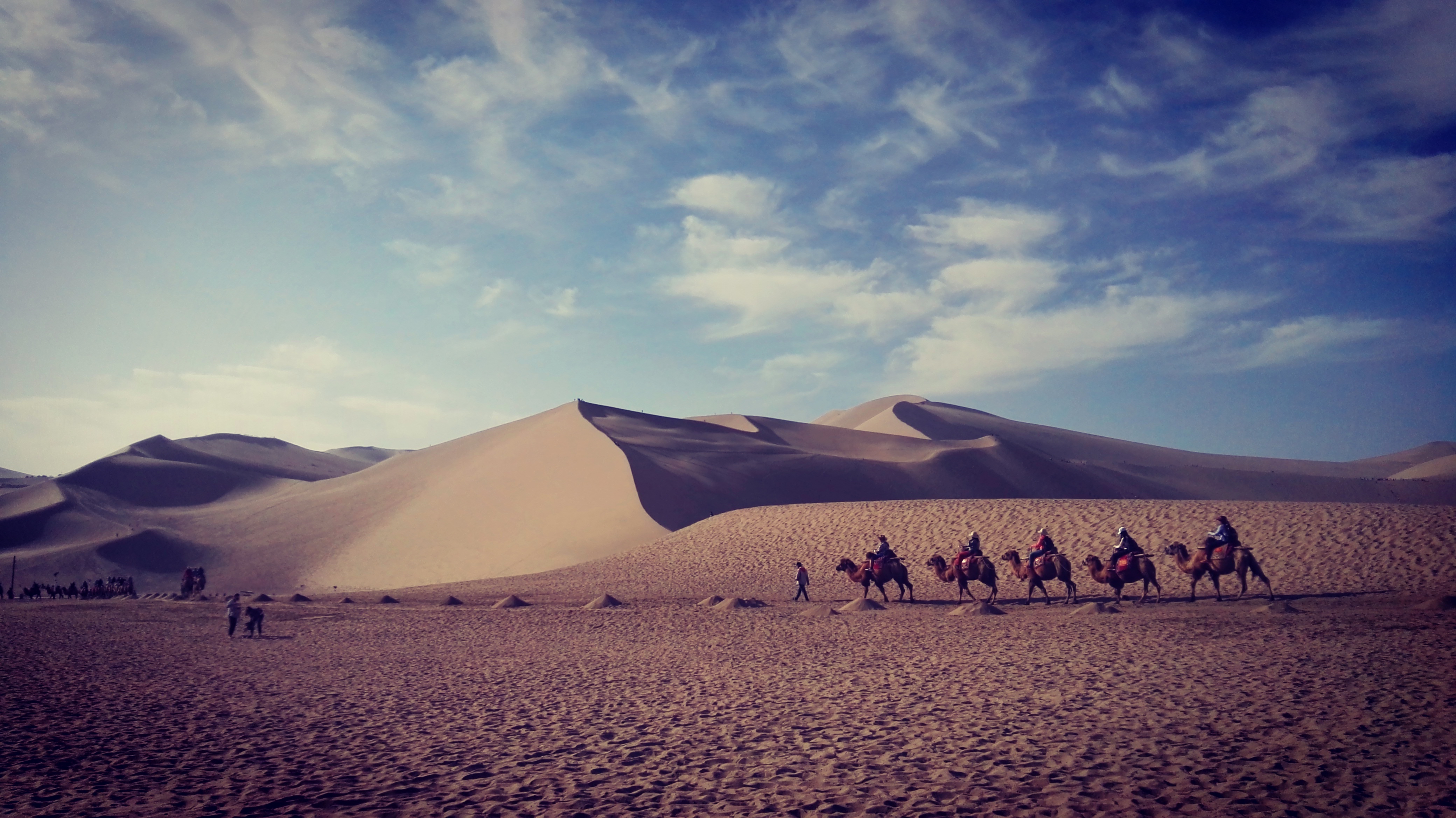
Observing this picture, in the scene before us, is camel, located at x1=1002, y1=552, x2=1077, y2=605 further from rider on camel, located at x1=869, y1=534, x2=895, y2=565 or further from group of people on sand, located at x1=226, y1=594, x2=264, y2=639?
group of people on sand, located at x1=226, y1=594, x2=264, y2=639

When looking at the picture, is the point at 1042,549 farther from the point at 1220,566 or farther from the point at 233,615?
the point at 233,615

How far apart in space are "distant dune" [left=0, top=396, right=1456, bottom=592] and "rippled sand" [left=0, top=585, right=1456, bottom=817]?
18.9 meters

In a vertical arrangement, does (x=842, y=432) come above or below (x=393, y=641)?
above

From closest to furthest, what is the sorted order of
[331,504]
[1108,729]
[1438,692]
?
1. [1108,729]
2. [1438,692]
3. [331,504]

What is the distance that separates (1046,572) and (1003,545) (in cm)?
940

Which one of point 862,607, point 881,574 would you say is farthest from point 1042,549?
point 862,607

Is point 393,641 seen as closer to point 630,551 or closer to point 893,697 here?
point 893,697

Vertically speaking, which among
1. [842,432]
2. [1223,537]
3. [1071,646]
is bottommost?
[1071,646]

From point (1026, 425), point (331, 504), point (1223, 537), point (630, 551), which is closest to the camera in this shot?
point (1223, 537)

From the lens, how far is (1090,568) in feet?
72.3

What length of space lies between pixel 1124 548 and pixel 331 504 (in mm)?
54054

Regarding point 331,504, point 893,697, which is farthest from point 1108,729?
point 331,504

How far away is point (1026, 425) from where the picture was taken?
434 feet

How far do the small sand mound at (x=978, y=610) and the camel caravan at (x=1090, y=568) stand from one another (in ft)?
1.11
